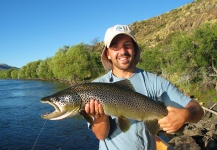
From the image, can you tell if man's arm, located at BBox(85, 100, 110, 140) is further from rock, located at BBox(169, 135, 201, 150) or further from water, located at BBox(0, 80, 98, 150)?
water, located at BBox(0, 80, 98, 150)

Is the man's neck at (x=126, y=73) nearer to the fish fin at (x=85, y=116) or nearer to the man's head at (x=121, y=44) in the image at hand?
the man's head at (x=121, y=44)

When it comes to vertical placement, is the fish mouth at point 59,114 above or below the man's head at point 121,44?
below

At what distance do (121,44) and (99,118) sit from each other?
99 cm

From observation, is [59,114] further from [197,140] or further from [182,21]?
[182,21]

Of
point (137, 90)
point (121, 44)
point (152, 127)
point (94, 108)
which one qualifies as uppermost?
point (121, 44)

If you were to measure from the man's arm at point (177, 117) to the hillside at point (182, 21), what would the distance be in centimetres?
5850

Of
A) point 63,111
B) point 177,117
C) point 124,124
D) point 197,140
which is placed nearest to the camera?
point 177,117

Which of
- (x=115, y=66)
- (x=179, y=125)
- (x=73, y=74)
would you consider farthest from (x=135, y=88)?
(x=73, y=74)

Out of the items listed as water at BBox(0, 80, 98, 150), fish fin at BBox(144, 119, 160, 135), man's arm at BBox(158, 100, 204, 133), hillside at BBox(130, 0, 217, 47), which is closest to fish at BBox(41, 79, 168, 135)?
fish fin at BBox(144, 119, 160, 135)

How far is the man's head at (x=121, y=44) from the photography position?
3.39 metres

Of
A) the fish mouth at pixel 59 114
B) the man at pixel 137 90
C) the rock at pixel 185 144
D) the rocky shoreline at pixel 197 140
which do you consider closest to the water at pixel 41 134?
the rocky shoreline at pixel 197 140

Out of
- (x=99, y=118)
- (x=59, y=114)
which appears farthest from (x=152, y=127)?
(x=59, y=114)

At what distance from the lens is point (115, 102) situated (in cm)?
321

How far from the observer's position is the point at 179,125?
9.77 feet
